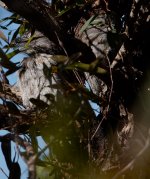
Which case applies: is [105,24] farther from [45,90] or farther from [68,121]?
[68,121]

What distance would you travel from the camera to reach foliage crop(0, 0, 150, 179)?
3.14 feet

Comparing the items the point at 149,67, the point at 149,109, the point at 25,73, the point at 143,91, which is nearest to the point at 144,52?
the point at 149,67

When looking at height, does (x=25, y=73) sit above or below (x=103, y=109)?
above

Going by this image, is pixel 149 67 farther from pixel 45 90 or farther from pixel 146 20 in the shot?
pixel 45 90

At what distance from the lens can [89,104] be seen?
1.04 m

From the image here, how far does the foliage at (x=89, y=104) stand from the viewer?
956 mm

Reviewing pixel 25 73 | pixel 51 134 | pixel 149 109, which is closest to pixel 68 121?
pixel 51 134

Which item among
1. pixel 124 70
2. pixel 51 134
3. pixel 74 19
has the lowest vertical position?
pixel 51 134

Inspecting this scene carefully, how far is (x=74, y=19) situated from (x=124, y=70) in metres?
0.55

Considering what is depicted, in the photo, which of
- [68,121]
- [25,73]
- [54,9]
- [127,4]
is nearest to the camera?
[68,121]

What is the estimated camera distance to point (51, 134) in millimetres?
975

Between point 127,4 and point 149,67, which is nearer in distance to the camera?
point 149,67

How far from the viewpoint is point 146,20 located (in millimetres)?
1235

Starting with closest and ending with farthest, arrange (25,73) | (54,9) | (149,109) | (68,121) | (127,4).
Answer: (68,121), (149,109), (127,4), (54,9), (25,73)
